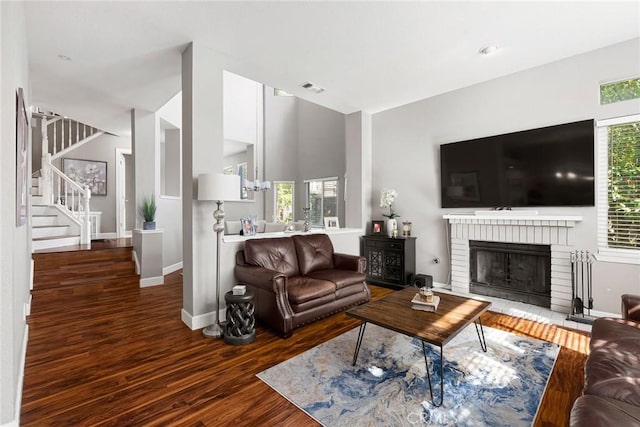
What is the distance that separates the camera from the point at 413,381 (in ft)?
7.07

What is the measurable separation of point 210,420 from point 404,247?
11.7ft

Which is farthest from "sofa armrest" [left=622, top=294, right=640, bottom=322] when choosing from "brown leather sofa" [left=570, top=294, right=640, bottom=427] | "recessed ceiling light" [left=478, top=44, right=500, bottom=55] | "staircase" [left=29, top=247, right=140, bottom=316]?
"staircase" [left=29, top=247, right=140, bottom=316]

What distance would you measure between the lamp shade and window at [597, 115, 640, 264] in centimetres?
413

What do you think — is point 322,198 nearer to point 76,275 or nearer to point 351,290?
point 351,290

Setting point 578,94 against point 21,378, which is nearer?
point 21,378

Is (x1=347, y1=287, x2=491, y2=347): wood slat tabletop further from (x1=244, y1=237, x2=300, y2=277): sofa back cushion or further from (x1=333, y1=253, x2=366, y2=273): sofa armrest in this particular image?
(x1=244, y1=237, x2=300, y2=277): sofa back cushion

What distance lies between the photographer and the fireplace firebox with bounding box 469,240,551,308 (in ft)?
12.3

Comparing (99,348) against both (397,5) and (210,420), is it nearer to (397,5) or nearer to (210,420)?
(210,420)

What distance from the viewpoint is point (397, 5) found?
8.41 feet

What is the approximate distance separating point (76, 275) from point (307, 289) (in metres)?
3.73

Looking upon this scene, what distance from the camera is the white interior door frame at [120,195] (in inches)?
293

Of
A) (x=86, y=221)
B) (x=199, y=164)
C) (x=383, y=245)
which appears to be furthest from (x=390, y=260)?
(x=86, y=221)

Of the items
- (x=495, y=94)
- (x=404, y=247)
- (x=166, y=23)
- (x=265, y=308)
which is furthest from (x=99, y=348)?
(x=495, y=94)

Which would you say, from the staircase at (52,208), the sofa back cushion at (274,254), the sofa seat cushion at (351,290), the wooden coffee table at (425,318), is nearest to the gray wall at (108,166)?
the staircase at (52,208)
